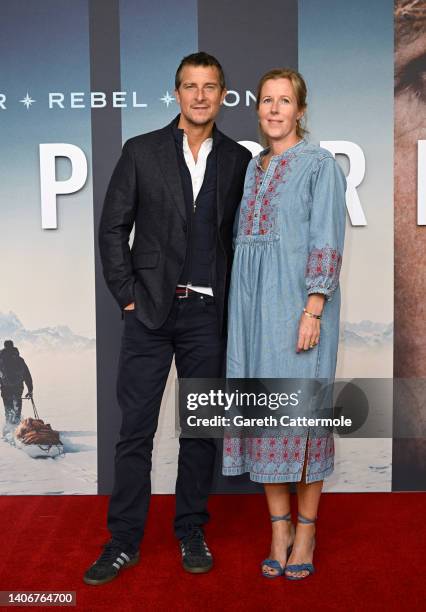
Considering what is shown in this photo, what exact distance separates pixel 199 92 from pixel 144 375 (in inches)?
39.9

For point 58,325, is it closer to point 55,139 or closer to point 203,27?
point 55,139

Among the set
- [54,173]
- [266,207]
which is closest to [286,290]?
[266,207]

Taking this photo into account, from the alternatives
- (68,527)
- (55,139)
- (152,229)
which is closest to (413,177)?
(152,229)

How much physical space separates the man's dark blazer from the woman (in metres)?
0.10

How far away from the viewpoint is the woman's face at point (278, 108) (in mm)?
2182

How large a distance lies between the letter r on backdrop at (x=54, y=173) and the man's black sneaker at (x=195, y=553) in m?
1.52

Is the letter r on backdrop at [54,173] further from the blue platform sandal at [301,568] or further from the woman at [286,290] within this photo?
the blue platform sandal at [301,568]

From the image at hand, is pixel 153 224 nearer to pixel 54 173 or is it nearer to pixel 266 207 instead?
pixel 266 207

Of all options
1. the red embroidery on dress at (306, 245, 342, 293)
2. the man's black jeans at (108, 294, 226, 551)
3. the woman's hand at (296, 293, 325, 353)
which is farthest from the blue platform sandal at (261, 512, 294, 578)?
the red embroidery on dress at (306, 245, 342, 293)

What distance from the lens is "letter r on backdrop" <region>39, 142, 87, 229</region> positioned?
303 centimetres

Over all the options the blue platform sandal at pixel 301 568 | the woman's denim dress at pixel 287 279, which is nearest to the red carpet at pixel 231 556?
the blue platform sandal at pixel 301 568

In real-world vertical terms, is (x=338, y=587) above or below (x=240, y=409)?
below

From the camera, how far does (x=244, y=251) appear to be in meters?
2.24

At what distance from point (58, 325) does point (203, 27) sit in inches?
59.5
